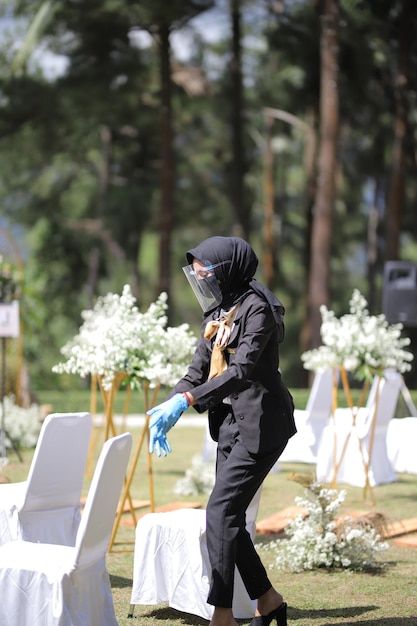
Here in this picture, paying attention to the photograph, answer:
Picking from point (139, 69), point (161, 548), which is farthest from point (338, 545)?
point (139, 69)

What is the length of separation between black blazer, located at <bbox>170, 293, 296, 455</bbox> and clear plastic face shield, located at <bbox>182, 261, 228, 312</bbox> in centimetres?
13

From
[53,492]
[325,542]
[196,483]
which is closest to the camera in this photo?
[53,492]

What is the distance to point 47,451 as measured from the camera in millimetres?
5727

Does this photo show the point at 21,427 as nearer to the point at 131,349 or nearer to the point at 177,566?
the point at 131,349

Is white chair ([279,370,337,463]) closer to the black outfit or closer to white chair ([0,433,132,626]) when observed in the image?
the black outfit

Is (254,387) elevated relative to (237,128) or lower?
lower

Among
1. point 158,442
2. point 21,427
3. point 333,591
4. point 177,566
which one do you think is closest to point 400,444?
point 21,427

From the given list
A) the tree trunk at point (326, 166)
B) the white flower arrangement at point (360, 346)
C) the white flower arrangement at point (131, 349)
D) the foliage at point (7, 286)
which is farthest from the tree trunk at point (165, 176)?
the white flower arrangement at point (131, 349)

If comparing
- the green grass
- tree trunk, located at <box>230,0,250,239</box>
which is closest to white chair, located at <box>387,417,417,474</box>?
the green grass

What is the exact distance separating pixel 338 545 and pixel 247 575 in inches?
73.4

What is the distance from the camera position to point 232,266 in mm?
4887

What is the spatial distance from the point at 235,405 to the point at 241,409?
0.04m

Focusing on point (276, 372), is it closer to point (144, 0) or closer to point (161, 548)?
point (161, 548)

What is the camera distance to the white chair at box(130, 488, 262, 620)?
544 centimetres
